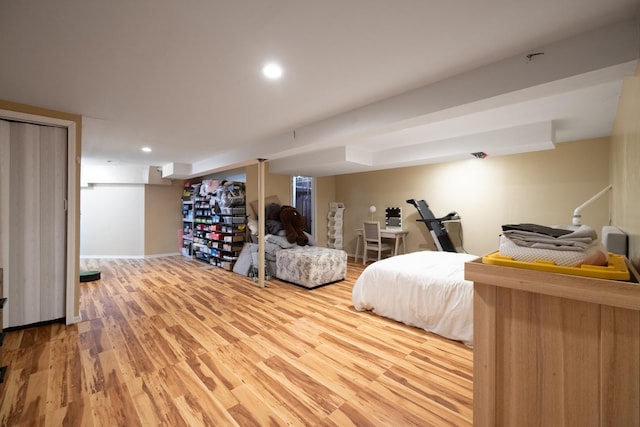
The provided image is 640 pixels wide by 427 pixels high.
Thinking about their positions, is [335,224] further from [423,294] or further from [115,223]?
[115,223]

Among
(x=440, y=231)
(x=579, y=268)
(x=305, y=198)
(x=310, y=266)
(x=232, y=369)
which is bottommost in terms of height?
(x=232, y=369)

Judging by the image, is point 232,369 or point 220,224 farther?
point 220,224

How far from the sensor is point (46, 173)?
266 cm

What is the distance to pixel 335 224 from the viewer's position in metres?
6.33

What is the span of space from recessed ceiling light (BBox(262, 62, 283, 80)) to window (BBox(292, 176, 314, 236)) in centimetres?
428

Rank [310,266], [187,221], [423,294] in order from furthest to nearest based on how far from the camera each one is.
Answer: [187,221]
[310,266]
[423,294]

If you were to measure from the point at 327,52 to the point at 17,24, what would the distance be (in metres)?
1.76

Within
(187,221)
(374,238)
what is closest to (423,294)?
(374,238)

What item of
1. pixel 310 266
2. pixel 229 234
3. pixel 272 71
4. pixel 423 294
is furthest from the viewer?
pixel 229 234

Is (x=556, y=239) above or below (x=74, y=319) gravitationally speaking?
above

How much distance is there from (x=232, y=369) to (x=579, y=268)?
2.16 m

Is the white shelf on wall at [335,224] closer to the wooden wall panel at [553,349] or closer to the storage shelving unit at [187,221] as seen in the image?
the storage shelving unit at [187,221]

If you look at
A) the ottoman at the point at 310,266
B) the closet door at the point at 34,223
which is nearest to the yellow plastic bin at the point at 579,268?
the ottoman at the point at 310,266

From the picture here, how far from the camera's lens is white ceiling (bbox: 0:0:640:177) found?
134 centimetres
